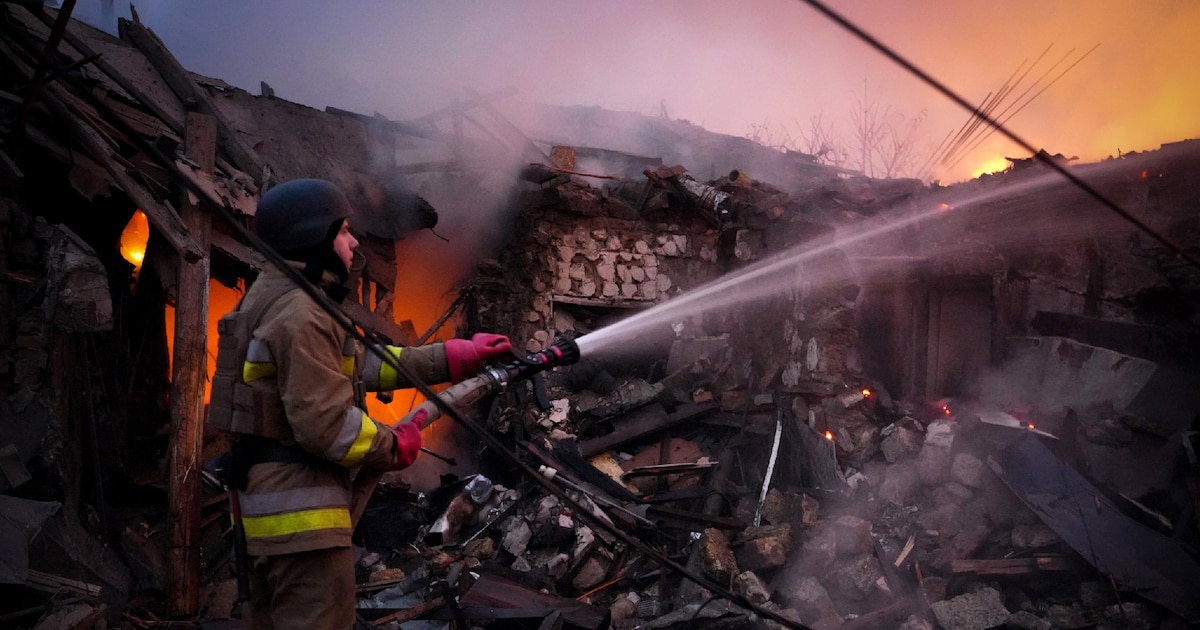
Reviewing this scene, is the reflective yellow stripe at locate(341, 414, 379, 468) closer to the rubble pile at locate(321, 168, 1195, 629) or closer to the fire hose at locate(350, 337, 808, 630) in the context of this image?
the fire hose at locate(350, 337, 808, 630)

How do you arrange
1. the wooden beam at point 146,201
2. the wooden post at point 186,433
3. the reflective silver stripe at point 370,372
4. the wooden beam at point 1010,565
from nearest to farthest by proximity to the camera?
the reflective silver stripe at point 370,372
the wooden beam at point 146,201
the wooden beam at point 1010,565
the wooden post at point 186,433

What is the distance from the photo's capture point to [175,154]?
5949 mm

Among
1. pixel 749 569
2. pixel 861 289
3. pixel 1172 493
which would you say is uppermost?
pixel 861 289

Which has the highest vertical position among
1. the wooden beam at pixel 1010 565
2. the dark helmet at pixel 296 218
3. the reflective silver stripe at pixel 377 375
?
the dark helmet at pixel 296 218

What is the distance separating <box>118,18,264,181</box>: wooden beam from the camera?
6906mm

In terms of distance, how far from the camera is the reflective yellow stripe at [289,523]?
2709 millimetres

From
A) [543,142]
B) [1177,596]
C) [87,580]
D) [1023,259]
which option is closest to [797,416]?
[1023,259]

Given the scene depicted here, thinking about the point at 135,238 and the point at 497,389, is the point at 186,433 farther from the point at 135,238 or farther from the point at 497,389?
the point at 135,238

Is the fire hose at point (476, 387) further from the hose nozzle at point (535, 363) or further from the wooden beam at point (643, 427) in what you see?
the wooden beam at point (643, 427)

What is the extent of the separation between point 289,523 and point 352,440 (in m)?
0.41

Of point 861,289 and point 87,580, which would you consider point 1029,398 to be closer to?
point 861,289

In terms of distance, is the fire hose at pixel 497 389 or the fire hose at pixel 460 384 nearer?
the fire hose at pixel 460 384

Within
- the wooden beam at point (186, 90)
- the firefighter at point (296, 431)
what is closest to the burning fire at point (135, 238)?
the wooden beam at point (186, 90)

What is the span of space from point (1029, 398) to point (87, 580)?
840 centimetres
